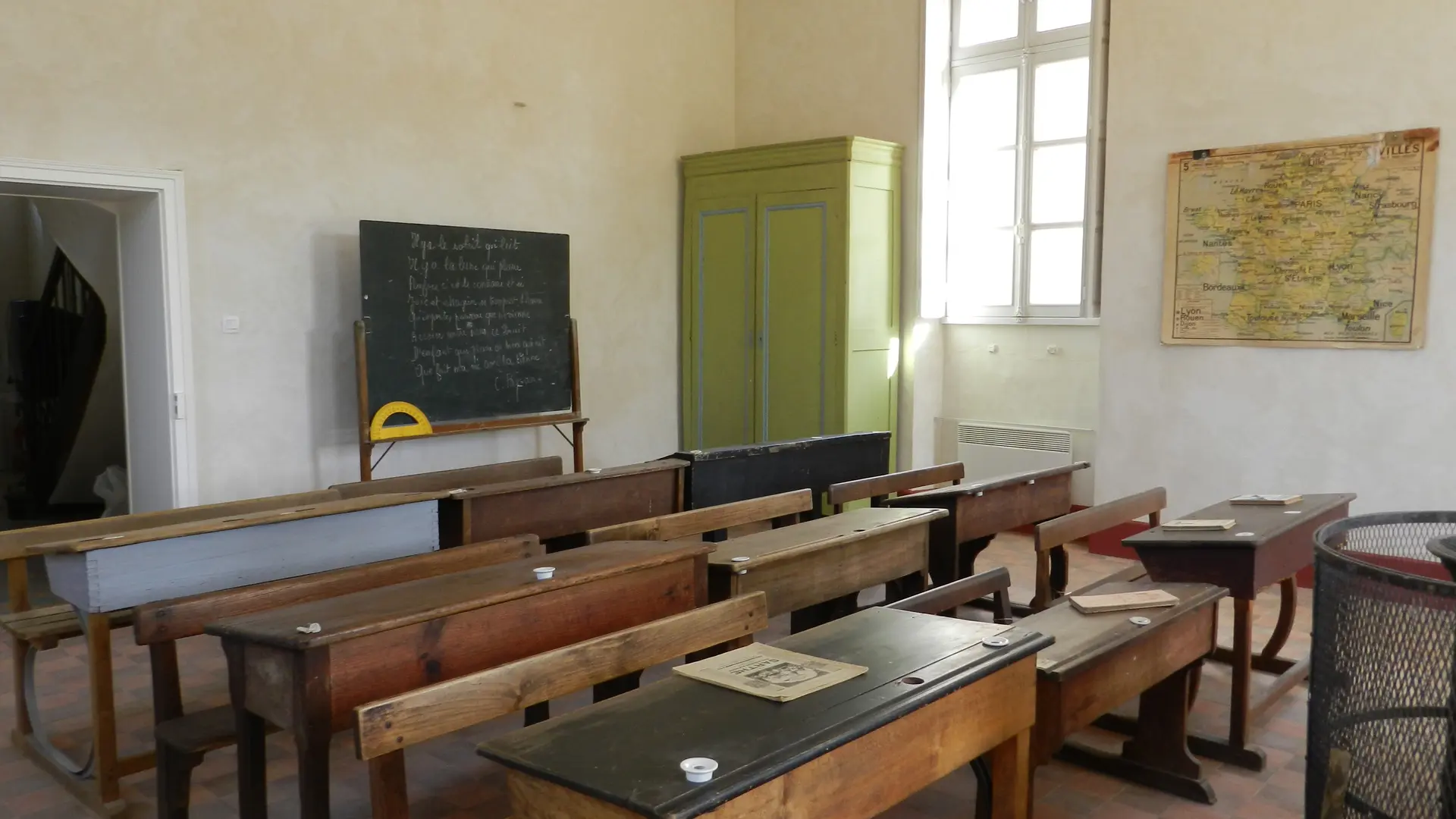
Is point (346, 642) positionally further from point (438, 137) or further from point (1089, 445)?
point (1089, 445)

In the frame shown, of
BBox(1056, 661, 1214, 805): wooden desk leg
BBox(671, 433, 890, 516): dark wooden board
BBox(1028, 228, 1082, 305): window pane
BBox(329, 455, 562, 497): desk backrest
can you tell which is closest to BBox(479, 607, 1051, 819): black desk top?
BBox(1056, 661, 1214, 805): wooden desk leg

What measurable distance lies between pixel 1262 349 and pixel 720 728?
180 inches

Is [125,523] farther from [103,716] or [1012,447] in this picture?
[1012,447]

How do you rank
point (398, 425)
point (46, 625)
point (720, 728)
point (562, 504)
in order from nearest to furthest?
point (720, 728) < point (46, 625) < point (562, 504) < point (398, 425)

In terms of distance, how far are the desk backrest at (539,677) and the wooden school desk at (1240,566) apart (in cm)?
143

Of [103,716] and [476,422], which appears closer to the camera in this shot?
[103,716]

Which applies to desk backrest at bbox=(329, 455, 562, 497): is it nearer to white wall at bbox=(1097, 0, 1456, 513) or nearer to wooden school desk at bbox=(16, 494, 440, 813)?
wooden school desk at bbox=(16, 494, 440, 813)

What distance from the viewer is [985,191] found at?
6949mm

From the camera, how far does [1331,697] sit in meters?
1.92

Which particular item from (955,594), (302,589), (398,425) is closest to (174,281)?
(398,425)

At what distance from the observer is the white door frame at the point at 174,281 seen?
16.1 ft

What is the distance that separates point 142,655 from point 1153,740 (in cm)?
385

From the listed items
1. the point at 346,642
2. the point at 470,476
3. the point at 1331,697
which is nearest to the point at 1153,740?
the point at 1331,697

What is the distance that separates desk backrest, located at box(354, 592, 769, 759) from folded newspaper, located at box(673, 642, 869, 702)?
43cm
